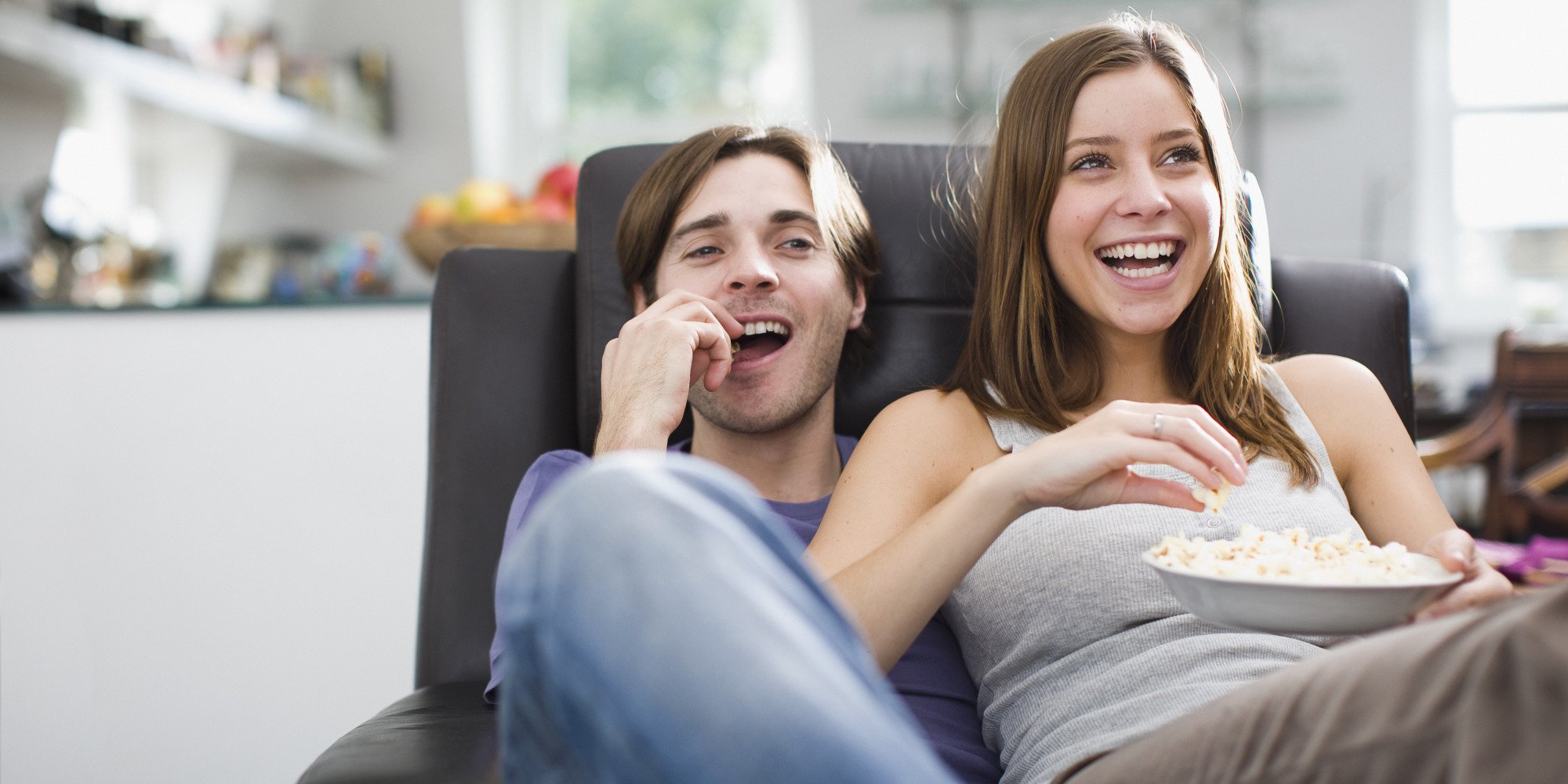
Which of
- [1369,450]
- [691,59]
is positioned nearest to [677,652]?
[1369,450]

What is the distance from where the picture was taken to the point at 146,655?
5.63 feet

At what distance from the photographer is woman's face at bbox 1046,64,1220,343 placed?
1.23 metres

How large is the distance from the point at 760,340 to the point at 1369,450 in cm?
70

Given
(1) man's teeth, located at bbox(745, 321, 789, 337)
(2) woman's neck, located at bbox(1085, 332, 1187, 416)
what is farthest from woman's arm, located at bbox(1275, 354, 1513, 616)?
(1) man's teeth, located at bbox(745, 321, 789, 337)

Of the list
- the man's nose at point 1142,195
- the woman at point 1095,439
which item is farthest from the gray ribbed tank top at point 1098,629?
the man's nose at point 1142,195

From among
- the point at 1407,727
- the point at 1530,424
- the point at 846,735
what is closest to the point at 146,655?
the point at 846,735

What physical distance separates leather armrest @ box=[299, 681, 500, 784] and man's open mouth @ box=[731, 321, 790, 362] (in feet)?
1.62

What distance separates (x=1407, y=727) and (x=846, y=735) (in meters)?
0.32

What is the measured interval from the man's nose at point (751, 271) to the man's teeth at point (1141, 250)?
0.37 m

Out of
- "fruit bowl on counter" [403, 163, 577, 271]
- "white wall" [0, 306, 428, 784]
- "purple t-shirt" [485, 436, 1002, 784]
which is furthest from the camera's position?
"fruit bowl on counter" [403, 163, 577, 271]

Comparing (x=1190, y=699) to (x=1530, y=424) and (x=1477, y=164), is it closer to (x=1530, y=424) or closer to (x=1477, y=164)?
(x=1530, y=424)

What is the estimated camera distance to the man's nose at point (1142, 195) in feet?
3.97

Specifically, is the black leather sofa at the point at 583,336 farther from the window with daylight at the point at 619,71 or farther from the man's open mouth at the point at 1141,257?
the window with daylight at the point at 619,71

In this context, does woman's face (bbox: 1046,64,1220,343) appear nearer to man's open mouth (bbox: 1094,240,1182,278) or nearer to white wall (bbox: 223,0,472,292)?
man's open mouth (bbox: 1094,240,1182,278)
